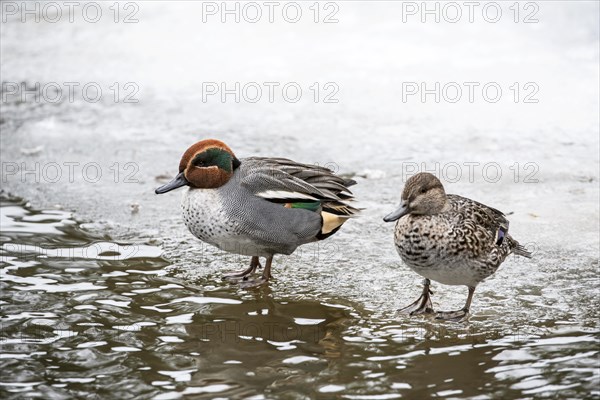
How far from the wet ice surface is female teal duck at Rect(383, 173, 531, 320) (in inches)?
11.5

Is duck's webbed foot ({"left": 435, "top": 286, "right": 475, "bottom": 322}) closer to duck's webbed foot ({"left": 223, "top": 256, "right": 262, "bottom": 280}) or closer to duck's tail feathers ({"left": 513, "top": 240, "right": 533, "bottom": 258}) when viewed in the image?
duck's tail feathers ({"left": 513, "top": 240, "right": 533, "bottom": 258})

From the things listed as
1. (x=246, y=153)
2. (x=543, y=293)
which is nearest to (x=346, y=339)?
(x=543, y=293)

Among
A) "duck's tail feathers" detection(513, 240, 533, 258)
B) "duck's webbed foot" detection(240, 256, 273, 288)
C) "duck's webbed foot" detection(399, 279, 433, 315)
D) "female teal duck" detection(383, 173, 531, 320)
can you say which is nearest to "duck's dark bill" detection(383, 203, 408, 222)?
"female teal duck" detection(383, 173, 531, 320)

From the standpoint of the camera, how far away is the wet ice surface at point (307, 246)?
481 centimetres

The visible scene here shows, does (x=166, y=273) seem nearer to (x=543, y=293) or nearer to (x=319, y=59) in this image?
(x=543, y=293)

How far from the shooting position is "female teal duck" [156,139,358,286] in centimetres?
589

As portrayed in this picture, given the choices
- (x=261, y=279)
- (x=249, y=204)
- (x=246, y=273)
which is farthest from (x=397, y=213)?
(x=246, y=273)

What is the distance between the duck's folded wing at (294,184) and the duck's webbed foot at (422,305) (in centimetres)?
95

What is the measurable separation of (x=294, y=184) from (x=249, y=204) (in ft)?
1.11

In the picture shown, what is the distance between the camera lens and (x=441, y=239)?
17.0 ft

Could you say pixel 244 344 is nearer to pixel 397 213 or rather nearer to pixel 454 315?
pixel 397 213

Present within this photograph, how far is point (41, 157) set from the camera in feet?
27.9

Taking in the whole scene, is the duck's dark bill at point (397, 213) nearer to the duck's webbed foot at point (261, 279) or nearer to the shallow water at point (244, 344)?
the shallow water at point (244, 344)

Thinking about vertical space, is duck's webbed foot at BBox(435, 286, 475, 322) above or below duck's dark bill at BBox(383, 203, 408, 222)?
below
